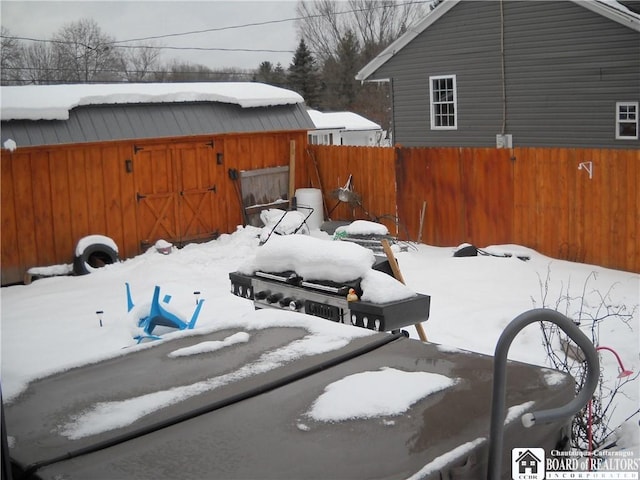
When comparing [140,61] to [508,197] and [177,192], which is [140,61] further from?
[508,197]

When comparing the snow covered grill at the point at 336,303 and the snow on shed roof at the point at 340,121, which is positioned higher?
the snow on shed roof at the point at 340,121

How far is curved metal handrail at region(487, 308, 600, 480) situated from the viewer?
210 cm

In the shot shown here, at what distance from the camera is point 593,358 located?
2191mm

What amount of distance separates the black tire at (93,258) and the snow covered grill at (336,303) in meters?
6.54

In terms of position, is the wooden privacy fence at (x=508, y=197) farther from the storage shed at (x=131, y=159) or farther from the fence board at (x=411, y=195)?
the storage shed at (x=131, y=159)

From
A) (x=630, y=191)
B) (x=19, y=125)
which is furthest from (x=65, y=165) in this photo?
(x=630, y=191)

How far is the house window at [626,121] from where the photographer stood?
15961 mm

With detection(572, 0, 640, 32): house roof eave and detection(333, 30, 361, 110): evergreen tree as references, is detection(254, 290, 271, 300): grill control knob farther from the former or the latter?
detection(333, 30, 361, 110): evergreen tree

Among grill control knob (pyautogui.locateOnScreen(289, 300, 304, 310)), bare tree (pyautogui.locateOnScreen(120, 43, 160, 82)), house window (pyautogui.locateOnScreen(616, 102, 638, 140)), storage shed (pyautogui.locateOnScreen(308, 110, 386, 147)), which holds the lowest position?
grill control knob (pyautogui.locateOnScreen(289, 300, 304, 310))

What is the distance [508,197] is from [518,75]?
7.26 m

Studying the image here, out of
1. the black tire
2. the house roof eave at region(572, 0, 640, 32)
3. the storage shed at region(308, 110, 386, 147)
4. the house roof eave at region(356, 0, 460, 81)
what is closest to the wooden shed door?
the black tire

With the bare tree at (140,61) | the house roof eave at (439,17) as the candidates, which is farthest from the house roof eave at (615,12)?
the bare tree at (140,61)

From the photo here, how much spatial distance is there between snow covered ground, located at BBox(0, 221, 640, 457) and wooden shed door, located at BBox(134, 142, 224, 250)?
1.54 ft

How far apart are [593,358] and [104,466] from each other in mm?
1501
